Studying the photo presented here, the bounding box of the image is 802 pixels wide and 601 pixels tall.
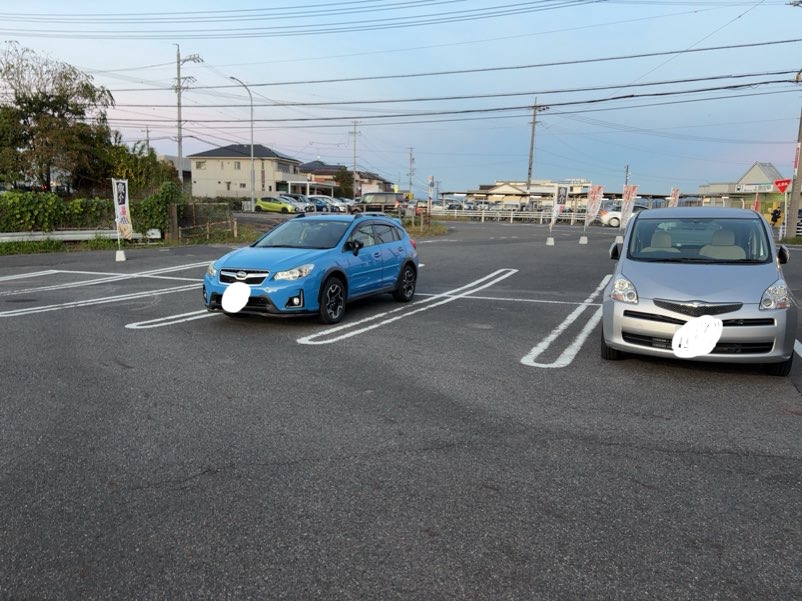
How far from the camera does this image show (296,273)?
768cm

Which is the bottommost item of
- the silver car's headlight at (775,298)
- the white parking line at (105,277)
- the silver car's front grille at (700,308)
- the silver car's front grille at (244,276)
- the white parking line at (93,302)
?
the white parking line at (105,277)

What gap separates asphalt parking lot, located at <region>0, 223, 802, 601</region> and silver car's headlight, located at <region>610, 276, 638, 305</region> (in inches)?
29.6

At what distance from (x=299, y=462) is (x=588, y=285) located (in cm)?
1064

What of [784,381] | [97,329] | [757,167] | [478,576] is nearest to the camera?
[478,576]

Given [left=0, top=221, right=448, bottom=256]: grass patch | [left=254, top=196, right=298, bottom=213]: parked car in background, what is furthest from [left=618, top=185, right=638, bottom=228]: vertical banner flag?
[left=254, top=196, right=298, bottom=213]: parked car in background

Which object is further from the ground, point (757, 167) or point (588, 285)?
point (757, 167)

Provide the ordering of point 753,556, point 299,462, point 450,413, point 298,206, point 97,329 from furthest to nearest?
point 298,206, point 97,329, point 450,413, point 299,462, point 753,556

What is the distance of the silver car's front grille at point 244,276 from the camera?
300 inches

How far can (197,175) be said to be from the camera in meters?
74.0

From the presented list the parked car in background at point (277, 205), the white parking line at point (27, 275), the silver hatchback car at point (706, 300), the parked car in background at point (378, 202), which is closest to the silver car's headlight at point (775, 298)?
the silver hatchback car at point (706, 300)

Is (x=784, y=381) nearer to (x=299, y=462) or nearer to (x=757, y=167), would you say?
(x=299, y=462)

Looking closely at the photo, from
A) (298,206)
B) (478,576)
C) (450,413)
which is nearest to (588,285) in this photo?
(450,413)

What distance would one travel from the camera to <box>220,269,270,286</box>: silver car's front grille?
7617 mm

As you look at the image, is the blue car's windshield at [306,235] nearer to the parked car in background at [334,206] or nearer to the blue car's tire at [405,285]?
the blue car's tire at [405,285]
